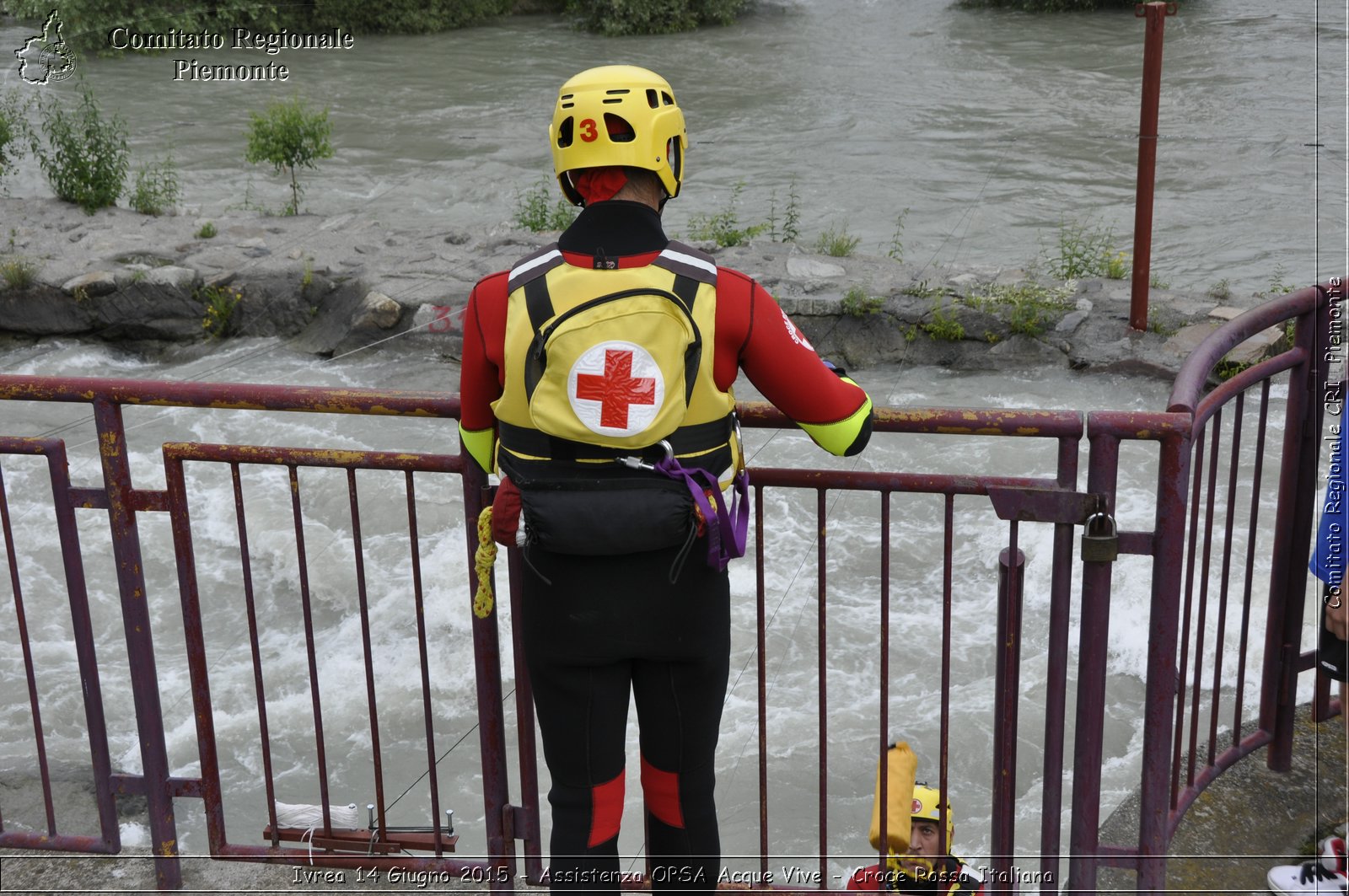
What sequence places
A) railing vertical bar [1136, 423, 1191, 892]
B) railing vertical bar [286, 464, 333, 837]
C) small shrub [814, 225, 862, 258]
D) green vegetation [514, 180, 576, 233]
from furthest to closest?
green vegetation [514, 180, 576, 233] → small shrub [814, 225, 862, 258] → railing vertical bar [286, 464, 333, 837] → railing vertical bar [1136, 423, 1191, 892]

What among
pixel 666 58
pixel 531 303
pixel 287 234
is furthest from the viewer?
pixel 666 58

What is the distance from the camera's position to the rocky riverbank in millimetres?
9617

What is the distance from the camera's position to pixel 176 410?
31.5 feet

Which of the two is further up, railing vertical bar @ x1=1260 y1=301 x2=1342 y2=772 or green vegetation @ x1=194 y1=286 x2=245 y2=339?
railing vertical bar @ x1=1260 y1=301 x2=1342 y2=772

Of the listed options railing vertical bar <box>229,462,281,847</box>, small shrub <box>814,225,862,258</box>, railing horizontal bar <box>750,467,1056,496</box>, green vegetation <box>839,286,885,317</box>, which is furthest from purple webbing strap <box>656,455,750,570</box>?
small shrub <box>814,225,862,258</box>

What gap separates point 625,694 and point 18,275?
956cm

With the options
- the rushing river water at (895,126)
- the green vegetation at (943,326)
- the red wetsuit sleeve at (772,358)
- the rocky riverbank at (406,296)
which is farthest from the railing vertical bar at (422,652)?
the rushing river water at (895,126)

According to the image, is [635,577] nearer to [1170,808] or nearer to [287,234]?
[1170,808]

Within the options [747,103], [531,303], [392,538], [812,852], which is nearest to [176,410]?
[392,538]

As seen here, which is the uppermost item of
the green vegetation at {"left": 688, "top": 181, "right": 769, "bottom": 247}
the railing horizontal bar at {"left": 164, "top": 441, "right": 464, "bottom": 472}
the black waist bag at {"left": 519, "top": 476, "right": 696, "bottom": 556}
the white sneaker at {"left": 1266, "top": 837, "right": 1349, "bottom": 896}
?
the black waist bag at {"left": 519, "top": 476, "right": 696, "bottom": 556}

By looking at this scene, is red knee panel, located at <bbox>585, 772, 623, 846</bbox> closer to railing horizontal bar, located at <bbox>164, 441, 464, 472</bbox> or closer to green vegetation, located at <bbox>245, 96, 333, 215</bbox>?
railing horizontal bar, located at <bbox>164, 441, 464, 472</bbox>

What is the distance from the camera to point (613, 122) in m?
2.57

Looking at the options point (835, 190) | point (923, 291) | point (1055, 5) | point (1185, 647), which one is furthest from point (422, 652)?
point (1055, 5)

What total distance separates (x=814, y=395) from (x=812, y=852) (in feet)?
10.8
